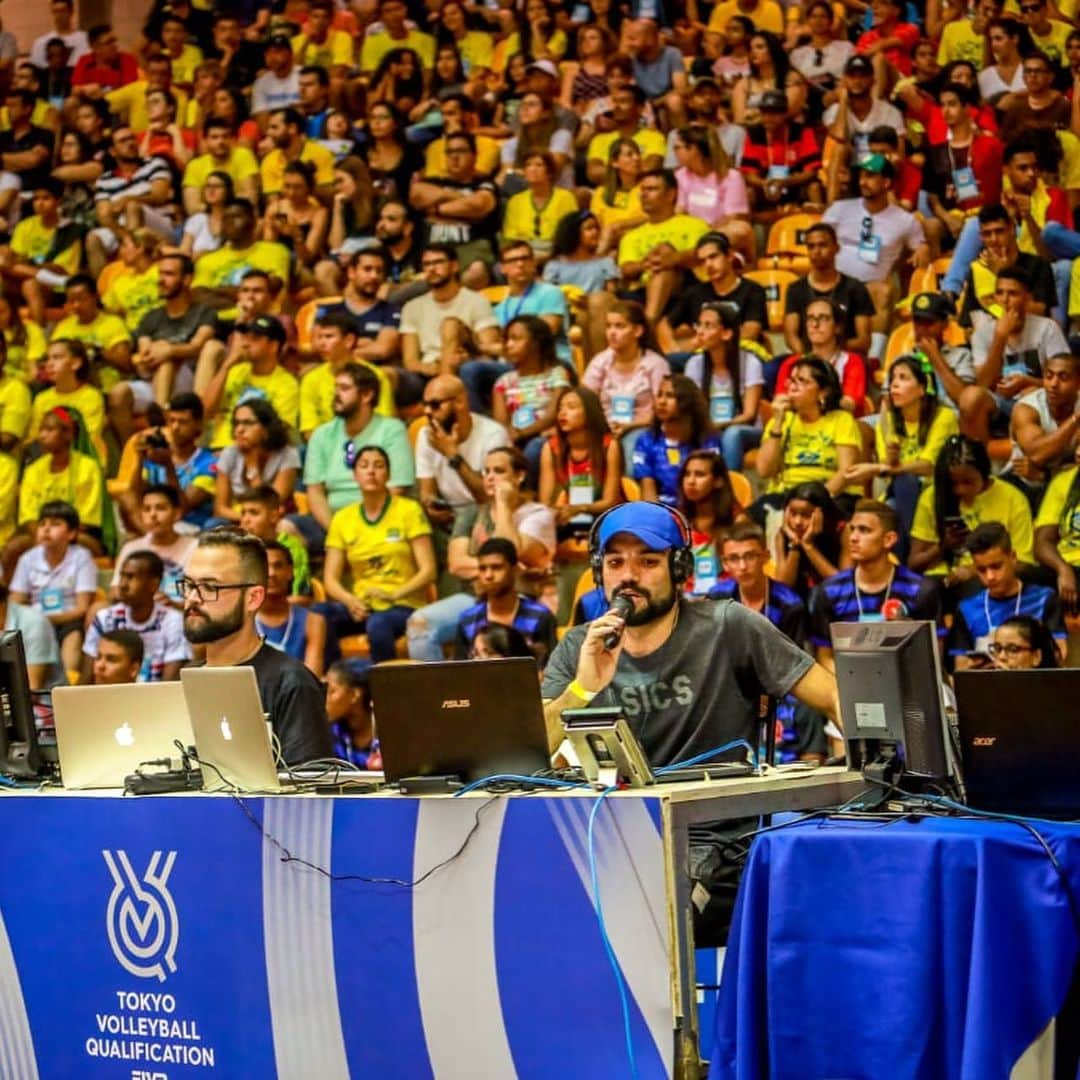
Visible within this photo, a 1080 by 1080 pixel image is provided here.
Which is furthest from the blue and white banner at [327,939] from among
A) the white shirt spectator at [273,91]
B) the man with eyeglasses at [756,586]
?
the white shirt spectator at [273,91]

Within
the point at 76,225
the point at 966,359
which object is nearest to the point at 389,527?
the point at 966,359

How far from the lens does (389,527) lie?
10.5 meters

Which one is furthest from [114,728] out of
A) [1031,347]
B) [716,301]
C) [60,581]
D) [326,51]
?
[326,51]

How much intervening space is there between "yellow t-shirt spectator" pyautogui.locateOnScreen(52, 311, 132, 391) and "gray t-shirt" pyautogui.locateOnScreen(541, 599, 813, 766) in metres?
8.79

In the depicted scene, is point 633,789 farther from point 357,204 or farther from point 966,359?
point 357,204

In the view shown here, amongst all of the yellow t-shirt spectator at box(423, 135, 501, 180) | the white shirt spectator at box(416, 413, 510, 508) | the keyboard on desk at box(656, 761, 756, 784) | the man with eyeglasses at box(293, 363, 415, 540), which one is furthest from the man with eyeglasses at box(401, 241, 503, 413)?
the keyboard on desk at box(656, 761, 756, 784)

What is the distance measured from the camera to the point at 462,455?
10695 millimetres

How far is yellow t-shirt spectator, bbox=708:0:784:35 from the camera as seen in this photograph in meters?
13.5

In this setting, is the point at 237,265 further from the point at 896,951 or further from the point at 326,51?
the point at 896,951

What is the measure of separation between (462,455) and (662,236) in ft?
7.21

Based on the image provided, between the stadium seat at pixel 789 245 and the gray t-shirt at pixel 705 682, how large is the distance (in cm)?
669

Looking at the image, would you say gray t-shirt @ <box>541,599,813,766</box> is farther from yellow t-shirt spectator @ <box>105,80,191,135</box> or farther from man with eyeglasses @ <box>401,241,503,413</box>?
yellow t-shirt spectator @ <box>105,80,191,135</box>

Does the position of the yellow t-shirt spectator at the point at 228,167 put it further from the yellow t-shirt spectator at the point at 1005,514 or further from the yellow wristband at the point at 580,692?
the yellow wristband at the point at 580,692

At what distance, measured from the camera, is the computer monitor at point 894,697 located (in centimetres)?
432
